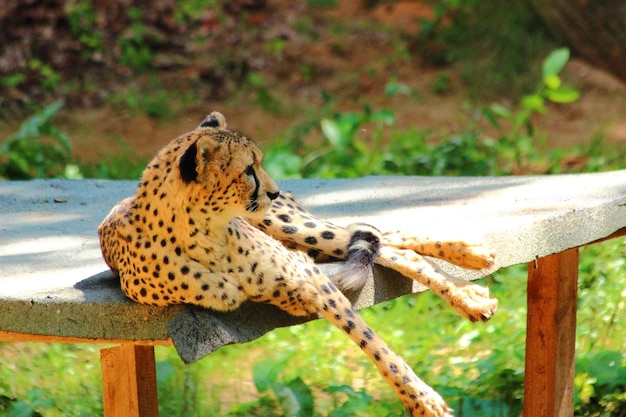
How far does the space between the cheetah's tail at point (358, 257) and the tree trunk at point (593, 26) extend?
3.77m

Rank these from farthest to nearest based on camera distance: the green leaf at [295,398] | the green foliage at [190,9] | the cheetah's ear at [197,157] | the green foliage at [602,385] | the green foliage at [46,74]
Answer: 1. the green foliage at [190,9]
2. the green foliage at [46,74]
3. the green foliage at [602,385]
4. the green leaf at [295,398]
5. the cheetah's ear at [197,157]

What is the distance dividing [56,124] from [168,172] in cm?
697

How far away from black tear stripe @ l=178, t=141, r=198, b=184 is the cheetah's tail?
563 mm

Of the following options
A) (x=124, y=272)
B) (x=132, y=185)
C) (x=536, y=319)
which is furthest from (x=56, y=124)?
(x=124, y=272)

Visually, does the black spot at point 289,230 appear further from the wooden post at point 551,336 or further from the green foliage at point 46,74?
the green foliage at point 46,74

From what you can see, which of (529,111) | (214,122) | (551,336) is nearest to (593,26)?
(529,111)

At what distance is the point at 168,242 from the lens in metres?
2.55

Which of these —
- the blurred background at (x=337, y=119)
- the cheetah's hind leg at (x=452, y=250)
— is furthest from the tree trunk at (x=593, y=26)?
the cheetah's hind leg at (x=452, y=250)

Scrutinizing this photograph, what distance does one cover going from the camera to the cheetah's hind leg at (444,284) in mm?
2779

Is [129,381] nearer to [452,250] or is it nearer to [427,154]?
[452,250]

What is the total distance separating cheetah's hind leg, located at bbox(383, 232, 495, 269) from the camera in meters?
2.86

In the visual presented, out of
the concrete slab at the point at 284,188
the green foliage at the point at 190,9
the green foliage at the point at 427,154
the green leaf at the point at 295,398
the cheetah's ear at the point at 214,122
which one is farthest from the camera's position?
the green foliage at the point at 190,9

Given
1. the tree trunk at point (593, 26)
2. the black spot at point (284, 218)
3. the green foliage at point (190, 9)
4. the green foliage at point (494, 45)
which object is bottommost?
the black spot at point (284, 218)

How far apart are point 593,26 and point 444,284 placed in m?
3.98
